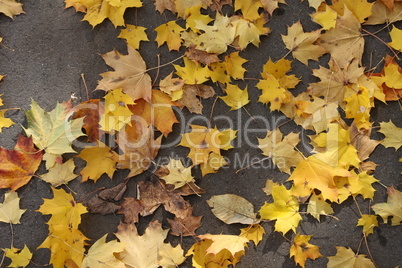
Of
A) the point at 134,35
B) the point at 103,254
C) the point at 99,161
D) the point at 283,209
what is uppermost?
the point at 134,35

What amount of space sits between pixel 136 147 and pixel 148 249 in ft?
1.92

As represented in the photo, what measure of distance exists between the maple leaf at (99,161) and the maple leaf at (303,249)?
1.14m

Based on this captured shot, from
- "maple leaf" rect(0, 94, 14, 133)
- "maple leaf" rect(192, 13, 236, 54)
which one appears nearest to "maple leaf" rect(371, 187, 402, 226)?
"maple leaf" rect(192, 13, 236, 54)

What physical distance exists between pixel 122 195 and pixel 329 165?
3.94ft

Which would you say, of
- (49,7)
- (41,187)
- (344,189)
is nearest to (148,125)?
(41,187)

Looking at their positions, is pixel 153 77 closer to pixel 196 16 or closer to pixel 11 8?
pixel 196 16

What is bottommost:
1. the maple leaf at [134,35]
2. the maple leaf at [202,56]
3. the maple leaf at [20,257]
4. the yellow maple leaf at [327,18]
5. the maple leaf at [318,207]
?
the maple leaf at [20,257]

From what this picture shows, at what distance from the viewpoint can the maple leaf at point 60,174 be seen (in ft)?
8.58

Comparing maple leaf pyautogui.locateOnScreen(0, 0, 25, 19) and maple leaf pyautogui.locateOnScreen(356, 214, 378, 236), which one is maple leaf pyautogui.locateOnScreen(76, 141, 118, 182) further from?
maple leaf pyautogui.locateOnScreen(356, 214, 378, 236)

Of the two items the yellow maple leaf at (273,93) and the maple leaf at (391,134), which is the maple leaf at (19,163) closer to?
the yellow maple leaf at (273,93)

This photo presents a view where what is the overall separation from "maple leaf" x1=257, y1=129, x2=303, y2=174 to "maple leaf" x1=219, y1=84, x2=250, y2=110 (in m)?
0.24

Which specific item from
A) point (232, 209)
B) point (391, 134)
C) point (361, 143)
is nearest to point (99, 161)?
point (232, 209)

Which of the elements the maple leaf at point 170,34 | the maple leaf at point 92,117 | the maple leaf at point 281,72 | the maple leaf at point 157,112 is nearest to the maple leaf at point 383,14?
the maple leaf at point 281,72

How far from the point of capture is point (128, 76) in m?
2.61
